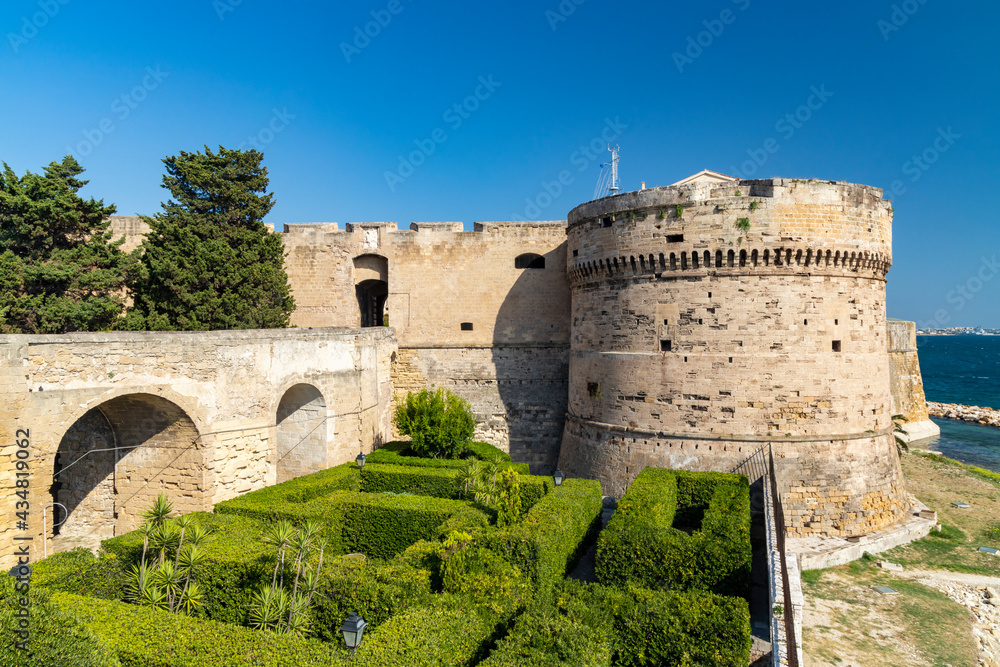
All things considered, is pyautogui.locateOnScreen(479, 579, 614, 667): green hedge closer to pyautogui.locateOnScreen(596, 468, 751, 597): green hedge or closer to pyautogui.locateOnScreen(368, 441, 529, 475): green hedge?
pyautogui.locateOnScreen(596, 468, 751, 597): green hedge

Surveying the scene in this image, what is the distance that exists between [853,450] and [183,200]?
75.1 ft

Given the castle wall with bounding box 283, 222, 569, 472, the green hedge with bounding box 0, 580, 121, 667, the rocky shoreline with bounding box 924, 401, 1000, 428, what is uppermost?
the castle wall with bounding box 283, 222, 569, 472

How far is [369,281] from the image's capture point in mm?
23531

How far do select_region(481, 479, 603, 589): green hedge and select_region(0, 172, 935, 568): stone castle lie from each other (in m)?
3.15

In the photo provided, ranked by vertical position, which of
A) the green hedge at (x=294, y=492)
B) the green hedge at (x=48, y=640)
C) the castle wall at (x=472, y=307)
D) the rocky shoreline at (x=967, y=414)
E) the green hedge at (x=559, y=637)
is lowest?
the rocky shoreline at (x=967, y=414)

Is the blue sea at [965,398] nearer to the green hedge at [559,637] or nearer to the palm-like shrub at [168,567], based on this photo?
the green hedge at [559,637]

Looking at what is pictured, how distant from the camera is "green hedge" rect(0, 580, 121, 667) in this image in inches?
226

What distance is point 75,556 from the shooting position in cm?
956

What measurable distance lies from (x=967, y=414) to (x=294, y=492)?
158 ft

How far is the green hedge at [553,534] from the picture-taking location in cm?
980

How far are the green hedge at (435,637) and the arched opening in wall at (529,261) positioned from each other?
15.2 m

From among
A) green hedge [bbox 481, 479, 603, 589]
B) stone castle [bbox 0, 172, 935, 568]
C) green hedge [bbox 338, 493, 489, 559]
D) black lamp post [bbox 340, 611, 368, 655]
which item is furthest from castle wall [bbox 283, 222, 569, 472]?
black lamp post [bbox 340, 611, 368, 655]

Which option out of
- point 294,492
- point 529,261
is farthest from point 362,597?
point 529,261

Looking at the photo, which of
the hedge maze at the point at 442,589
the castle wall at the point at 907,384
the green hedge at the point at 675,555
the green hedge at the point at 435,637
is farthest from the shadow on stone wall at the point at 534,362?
the castle wall at the point at 907,384
